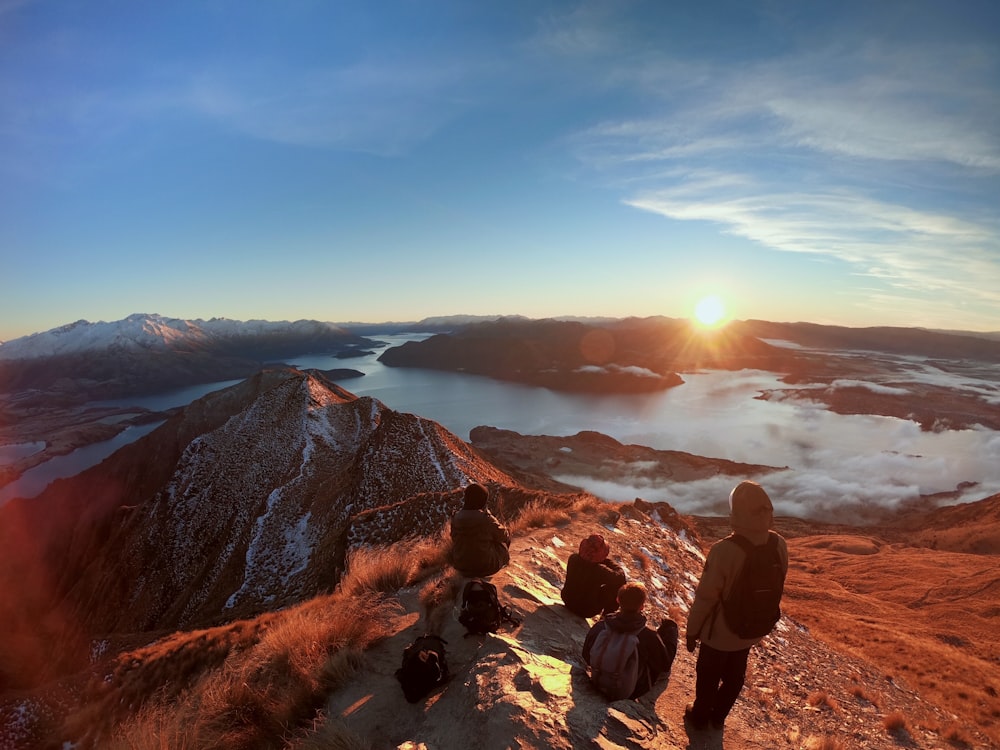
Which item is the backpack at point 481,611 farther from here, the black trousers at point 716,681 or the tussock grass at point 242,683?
the black trousers at point 716,681

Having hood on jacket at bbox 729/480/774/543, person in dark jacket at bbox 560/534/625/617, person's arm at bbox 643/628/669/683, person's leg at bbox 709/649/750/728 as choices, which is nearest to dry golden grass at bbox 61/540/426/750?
person in dark jacket at bbox 560/534/625/617

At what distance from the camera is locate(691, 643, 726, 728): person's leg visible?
13.7ft

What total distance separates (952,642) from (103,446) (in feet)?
554

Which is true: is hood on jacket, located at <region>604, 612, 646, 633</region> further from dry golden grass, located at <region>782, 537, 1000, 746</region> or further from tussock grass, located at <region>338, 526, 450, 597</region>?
dry golden grass, located at <region>782, 537, 1000, 746</region>

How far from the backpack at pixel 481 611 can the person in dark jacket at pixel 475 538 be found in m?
0.94

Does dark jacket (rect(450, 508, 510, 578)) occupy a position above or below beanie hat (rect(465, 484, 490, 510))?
below

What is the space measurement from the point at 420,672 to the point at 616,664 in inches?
72.0

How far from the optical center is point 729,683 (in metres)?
4.27

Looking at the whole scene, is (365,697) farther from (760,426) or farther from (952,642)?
(760,426)

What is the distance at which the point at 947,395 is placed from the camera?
569 feet

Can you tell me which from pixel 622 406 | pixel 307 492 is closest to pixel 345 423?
pixel 307 492

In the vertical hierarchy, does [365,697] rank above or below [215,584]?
above

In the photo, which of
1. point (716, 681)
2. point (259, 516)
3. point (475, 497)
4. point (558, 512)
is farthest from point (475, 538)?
point (259, 516)

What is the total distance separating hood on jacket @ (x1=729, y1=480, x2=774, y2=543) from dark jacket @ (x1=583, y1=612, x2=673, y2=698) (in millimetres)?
1384
